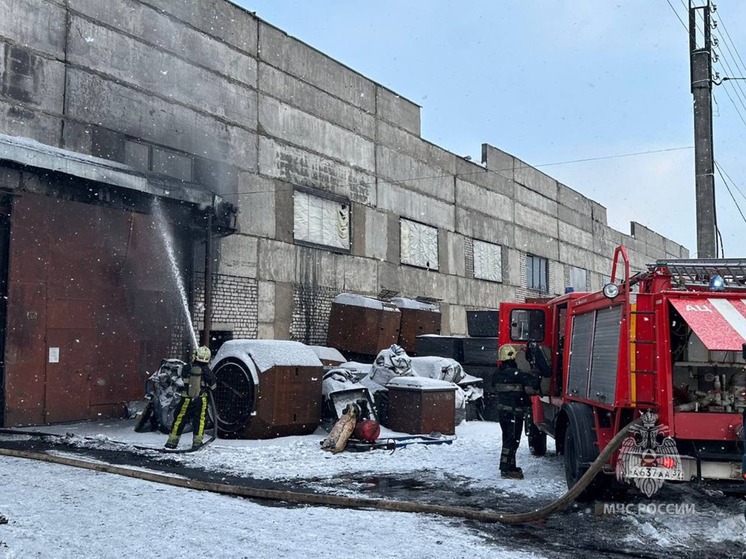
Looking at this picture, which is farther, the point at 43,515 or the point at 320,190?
the point at 320,190

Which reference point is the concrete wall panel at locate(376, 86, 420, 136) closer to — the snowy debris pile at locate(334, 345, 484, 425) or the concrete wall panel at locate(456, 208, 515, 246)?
the concrete wall panel at locate(456, 208, 515, 246)

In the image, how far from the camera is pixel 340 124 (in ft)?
69.2

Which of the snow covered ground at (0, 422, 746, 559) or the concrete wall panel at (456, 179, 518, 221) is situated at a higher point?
the concrete wall panel at (456, 179, 518, 221)

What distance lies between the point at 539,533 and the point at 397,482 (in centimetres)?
269

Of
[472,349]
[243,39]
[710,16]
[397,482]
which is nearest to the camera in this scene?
[397,482]

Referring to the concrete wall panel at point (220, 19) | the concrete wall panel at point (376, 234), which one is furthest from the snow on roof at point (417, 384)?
the concrete wall panel at point (220, 19)

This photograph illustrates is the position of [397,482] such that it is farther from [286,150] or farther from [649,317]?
[286,150]

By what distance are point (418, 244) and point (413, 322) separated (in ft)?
19.7

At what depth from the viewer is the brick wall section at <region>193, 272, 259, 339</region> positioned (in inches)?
639

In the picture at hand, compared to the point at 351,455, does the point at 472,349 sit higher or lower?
higher

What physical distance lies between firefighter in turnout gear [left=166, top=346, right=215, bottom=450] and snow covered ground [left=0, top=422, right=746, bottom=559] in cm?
127

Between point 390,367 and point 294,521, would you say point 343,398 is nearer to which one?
point 390,367

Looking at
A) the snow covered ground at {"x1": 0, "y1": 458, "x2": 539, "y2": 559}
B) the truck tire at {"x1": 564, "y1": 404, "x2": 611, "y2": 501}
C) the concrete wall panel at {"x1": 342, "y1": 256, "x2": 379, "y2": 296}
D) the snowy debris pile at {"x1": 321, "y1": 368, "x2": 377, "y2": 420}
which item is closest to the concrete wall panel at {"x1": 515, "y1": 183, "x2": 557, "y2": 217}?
the concrete wall panel at {"x1": 342, "y1": 256, "x2": 379, "y2": 296}

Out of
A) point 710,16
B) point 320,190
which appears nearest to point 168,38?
point 320,190
